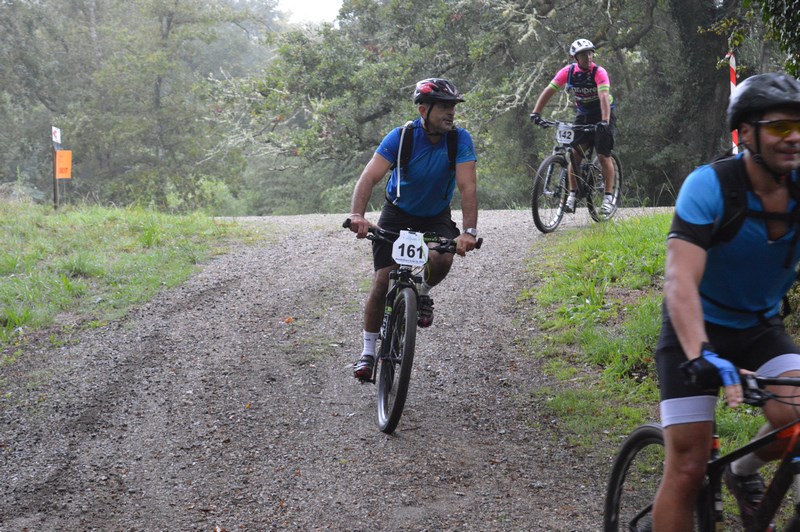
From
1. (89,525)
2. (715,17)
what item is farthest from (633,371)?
(715,17)

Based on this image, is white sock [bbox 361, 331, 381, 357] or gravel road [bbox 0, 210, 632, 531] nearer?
gravel road [bbox 0, 210, 632, 531]

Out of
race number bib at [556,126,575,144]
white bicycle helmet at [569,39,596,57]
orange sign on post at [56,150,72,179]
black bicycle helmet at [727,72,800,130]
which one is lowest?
orange sign on post at [56,150,72,179]

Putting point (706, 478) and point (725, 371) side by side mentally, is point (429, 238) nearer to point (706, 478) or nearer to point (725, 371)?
point (706, 478)

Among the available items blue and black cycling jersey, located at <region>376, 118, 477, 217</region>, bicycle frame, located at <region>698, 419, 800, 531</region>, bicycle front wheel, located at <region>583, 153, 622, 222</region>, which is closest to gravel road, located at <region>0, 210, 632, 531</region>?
bicycle frame, located at <region>698, 419, 800, 531</region>

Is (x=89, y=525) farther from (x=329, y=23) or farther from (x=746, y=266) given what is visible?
(x=329, y=23)

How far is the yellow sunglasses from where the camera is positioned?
274cm

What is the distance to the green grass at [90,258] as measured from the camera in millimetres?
8328

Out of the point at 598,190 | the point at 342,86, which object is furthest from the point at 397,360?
the point at 342,86

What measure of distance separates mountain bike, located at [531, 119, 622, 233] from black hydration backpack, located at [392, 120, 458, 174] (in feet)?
14.5

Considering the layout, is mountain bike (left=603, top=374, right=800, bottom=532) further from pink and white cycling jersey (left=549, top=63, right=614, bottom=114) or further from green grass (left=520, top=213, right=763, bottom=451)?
pink and white cycling jersey (left=549, top=63, right=614, bottom=114)

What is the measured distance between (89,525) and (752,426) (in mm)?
3883

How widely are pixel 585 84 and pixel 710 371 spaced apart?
778cm

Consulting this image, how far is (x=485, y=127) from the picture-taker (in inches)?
789

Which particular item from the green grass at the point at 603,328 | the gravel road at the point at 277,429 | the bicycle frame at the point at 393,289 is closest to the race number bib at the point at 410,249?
the bicycle frame at the point at 393,289
